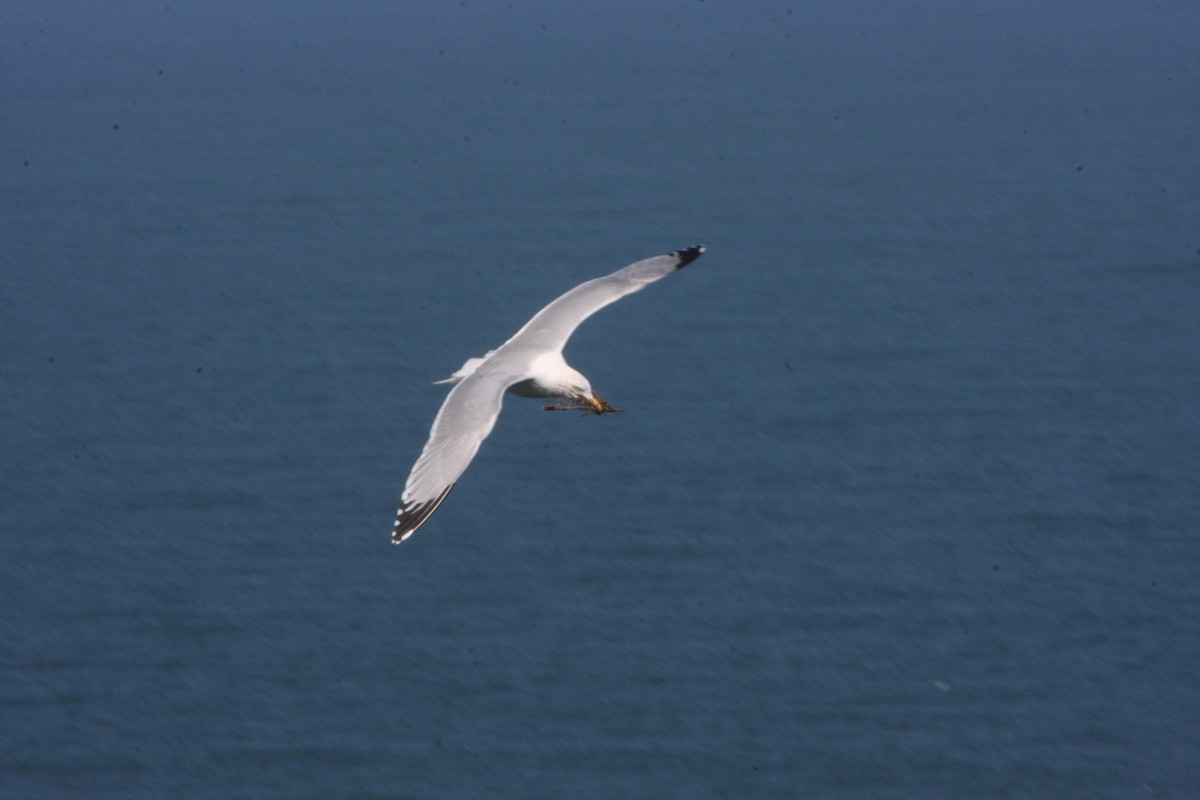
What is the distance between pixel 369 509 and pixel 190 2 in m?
52.6

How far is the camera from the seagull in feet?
44.2

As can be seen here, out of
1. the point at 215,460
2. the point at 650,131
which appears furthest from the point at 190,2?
the point at 215,460

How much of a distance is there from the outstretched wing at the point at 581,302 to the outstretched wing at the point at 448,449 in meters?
1.49

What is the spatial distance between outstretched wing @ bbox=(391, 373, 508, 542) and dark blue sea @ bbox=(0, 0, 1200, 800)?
12.9m

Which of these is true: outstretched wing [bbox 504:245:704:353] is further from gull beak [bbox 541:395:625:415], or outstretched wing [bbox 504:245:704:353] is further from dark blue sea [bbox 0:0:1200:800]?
dark blue sea [bbox 0:0:1200:800]

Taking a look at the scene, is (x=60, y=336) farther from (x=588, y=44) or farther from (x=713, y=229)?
(x=588, y=44)

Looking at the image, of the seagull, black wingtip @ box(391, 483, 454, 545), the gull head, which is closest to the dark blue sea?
the seagull

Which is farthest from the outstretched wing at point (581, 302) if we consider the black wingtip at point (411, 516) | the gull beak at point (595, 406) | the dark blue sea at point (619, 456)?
the dark blue sea at point (619, 456)

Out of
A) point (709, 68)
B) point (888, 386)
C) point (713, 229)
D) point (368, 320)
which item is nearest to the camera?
point (888, 386)

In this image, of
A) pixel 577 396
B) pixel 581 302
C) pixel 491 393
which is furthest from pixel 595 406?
pixel 581 302

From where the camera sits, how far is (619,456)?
107 ft

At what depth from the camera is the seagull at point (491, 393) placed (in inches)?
530

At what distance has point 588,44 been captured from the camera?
60469mm

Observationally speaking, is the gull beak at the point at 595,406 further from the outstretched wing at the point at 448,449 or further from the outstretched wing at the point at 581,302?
the outstretched wing at the point at 581,302
